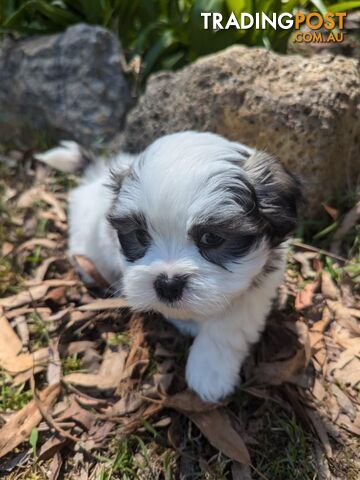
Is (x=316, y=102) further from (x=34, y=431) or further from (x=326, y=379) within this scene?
(x=34, y=431)

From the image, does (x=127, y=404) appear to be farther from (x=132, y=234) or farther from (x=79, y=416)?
(x=132, y=234)

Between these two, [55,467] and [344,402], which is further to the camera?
[344,402]

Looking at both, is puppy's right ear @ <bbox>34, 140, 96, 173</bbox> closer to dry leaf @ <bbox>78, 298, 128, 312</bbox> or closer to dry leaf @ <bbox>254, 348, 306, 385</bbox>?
dry leaf @ <bbox>78, 298, 128, 312</bbox>

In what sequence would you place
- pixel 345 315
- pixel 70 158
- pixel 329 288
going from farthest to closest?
1. pixel 70 158
2. pixel 329 288
3. pixel 345 315

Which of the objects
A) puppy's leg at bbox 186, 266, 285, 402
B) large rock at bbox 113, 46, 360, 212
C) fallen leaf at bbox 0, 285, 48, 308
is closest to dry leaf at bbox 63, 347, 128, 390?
puppy's leg at bbox 186, 266, 285, 402

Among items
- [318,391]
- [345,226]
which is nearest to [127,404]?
[318,391]

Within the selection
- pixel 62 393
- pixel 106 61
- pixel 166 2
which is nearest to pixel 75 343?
pixel 62 393
